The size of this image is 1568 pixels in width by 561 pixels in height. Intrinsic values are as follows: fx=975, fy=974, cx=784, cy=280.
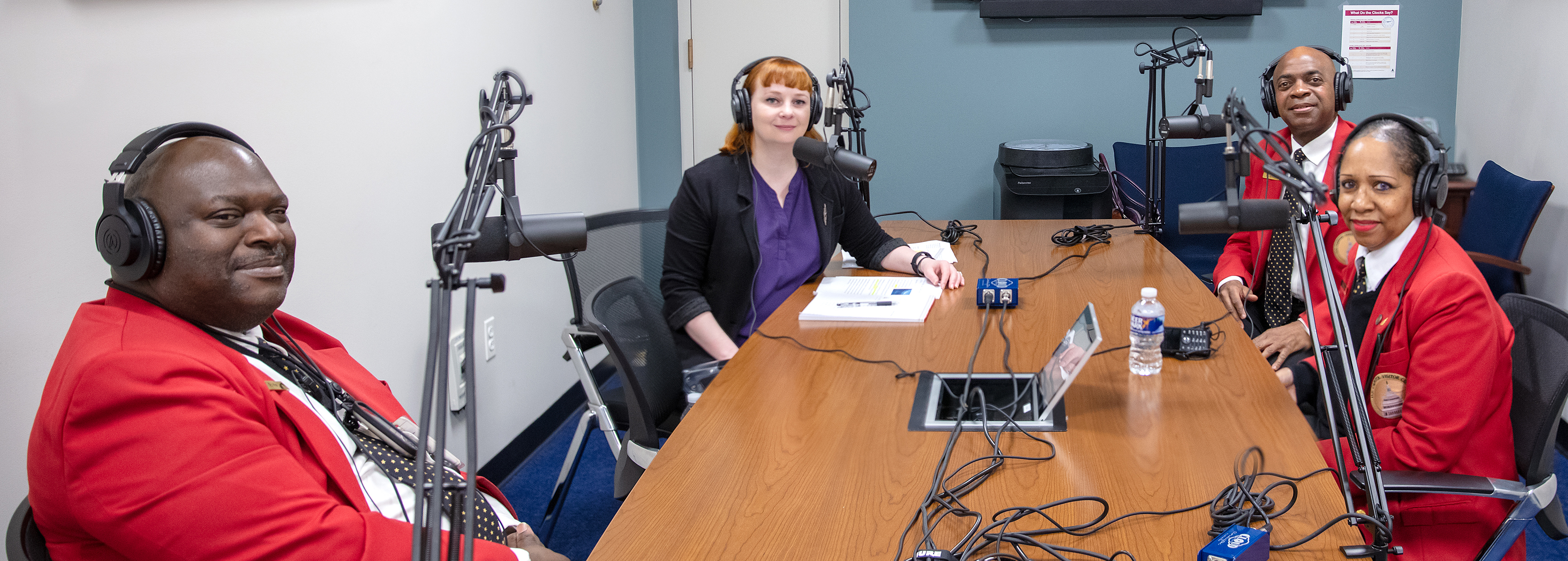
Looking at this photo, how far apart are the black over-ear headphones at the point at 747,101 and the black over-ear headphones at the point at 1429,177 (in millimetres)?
1144

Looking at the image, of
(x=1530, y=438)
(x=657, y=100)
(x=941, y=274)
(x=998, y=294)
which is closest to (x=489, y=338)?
(x=941, y=274)

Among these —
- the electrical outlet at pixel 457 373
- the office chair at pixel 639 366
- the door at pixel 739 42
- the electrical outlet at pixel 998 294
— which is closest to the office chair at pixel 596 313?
the office chair at pixel 639 366

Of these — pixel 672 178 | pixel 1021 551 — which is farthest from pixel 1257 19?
pixel 1021 551

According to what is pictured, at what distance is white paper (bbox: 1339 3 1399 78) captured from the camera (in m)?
3.68

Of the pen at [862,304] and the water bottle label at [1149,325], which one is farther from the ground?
the water bottle label at [1149,325]

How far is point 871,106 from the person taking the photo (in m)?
3.98

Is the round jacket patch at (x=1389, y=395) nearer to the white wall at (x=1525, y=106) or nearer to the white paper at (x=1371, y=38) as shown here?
the white wall at (x=1525, y=106)

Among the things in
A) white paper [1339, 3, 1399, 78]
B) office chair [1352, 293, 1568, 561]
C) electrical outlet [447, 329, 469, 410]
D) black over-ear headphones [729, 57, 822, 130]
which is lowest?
electrical outlet [447, 329, 469, 410]

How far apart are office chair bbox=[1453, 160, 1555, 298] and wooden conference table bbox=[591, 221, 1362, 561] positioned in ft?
4.41

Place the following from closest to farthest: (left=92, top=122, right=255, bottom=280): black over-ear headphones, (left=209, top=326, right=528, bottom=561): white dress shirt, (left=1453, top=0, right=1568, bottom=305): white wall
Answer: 1. (left=92, top=122, right=255, bottom=280): black over-ear headphones
2. (left=209, top=326, right=528, bottom=561): white dress shirt
3. (left=1453, top=0, right=1568, bottom=305): white wall

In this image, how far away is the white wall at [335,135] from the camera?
129cm

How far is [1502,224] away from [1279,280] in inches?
37.8

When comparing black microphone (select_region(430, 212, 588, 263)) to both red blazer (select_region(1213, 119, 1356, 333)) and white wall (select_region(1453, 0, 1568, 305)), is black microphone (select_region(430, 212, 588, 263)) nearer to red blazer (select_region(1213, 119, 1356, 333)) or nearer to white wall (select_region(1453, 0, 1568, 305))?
red blazer (select_region(1213, 119, 1356, 333))

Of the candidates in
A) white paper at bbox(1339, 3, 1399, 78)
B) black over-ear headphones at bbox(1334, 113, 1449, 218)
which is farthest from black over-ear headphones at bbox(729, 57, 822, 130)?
white paper at bbox(1339, 3, 1399, 78)
